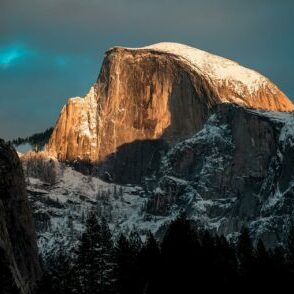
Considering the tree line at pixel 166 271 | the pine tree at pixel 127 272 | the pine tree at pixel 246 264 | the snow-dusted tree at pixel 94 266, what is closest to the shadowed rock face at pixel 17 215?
the pine tree at pixel 127 272

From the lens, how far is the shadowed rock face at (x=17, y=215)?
94.1 meters

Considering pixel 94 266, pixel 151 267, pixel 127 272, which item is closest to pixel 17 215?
pixel 127 272

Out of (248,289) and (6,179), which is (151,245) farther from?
(6,179)

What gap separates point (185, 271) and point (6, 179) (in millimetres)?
24807

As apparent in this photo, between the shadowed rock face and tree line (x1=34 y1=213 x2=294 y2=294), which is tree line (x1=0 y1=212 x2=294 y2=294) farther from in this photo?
the shadowed rock face

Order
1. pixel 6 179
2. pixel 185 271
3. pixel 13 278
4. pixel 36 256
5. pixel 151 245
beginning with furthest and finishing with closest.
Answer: pixel 36 256
pixel 6 179
pixel 151 245
pixel 185 271
pixel 13 278

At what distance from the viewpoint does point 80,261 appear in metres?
80.4

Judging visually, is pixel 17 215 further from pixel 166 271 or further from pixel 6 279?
pixel 6 279

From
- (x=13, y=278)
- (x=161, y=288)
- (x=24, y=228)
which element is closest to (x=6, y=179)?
(x=24, y=228)

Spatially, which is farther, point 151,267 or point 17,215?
point 17,215

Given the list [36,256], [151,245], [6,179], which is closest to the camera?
[151,245]

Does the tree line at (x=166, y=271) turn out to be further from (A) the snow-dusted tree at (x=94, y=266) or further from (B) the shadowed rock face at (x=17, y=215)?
(B) the shadowed rock face at (x=17, y=215)

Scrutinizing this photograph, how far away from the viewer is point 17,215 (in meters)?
99.9

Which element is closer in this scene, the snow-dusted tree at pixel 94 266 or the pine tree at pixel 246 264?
the snow-dusted tree at pixel 94 266
